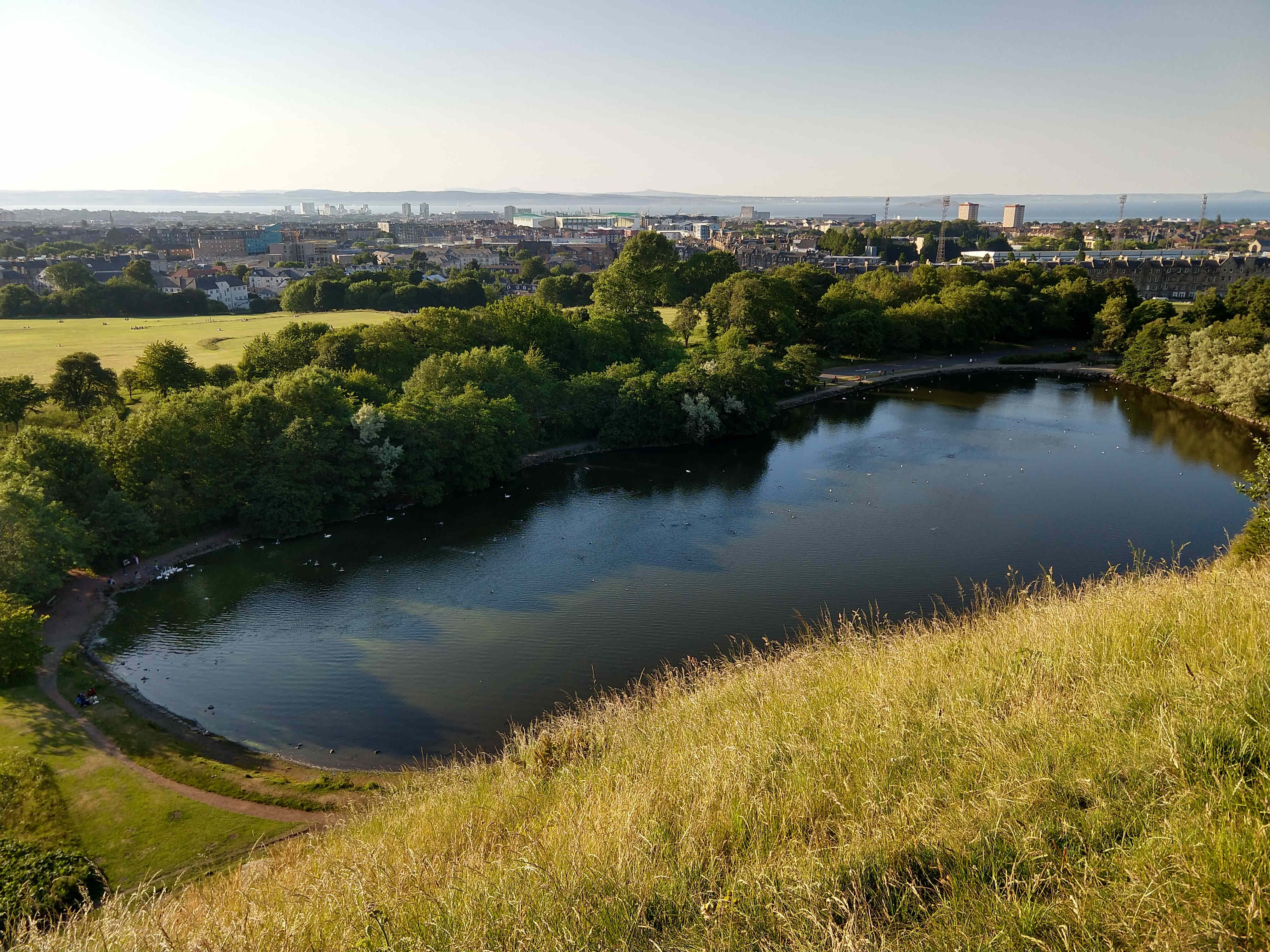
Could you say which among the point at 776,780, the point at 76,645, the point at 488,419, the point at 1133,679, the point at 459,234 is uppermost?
the point at 459,234

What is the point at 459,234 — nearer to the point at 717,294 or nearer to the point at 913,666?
the point at 717,294

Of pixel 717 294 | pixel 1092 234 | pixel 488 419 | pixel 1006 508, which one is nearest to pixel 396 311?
pixel 717 294

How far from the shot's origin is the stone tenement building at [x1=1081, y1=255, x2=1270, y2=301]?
56.5m

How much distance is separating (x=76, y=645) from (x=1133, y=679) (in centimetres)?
1667

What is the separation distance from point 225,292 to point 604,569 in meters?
48.2

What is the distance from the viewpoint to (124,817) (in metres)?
9.77

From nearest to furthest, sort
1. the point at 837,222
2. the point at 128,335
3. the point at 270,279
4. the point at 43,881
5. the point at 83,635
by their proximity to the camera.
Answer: the point at 43,881, the point at 83,635, the point at 128,335, the point at 270,279, the point at 837,222

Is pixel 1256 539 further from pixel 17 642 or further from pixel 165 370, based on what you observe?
pixel 165 370

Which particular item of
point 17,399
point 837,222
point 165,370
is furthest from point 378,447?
point 837,222

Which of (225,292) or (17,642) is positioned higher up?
(225,292)

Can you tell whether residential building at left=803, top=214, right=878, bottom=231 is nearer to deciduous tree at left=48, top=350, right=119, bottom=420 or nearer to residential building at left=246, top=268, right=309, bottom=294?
residential building at left=246, top=268, right=309, bottom=294

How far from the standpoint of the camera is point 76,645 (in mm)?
14242

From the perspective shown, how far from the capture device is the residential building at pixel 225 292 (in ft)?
173

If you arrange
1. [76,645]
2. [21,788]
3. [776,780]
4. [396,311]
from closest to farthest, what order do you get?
[776,780] < [21,788] < [76,645] < [396,311]
